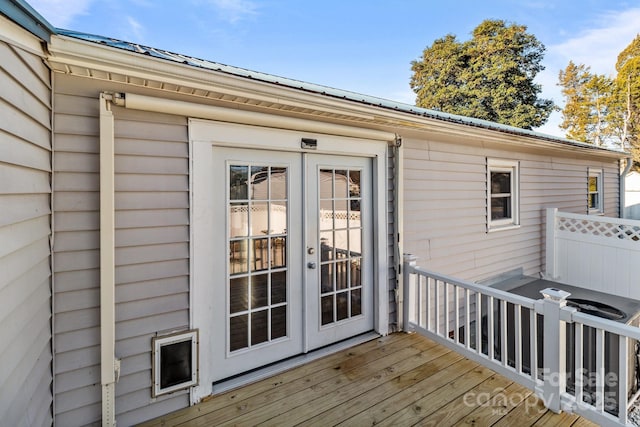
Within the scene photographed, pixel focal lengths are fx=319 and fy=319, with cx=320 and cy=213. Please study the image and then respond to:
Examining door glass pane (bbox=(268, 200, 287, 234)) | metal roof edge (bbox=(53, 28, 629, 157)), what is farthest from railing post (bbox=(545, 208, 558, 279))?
door glass pane (bbox=(268, 200, 287, 234))

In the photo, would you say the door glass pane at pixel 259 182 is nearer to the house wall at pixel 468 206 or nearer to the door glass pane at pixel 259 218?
the door glass pane at pixel 259 218

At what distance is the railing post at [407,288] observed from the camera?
344 cm

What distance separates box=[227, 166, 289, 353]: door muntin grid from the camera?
2.59m

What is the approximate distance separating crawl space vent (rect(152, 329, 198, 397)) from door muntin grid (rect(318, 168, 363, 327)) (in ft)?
3.94

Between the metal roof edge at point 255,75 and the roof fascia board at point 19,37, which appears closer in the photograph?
the roof fascia board at point 19,37

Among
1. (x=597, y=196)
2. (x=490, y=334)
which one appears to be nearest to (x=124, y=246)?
(x=490, y=334)

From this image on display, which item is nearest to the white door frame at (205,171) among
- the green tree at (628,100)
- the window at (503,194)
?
the window at (503,194)

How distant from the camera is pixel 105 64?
6.02 ft

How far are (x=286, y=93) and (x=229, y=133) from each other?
1.75 ft

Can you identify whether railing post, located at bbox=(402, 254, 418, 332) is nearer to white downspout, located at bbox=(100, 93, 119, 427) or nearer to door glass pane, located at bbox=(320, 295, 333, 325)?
door glass pane, located at bbox=(320, 295, 333, 325)

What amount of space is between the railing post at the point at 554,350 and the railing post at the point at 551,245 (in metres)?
3.90

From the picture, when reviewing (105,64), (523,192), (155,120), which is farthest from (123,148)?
(523,192)

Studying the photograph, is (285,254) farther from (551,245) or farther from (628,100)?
(628,100)

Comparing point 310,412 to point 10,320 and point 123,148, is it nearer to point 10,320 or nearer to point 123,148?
point 10,320
